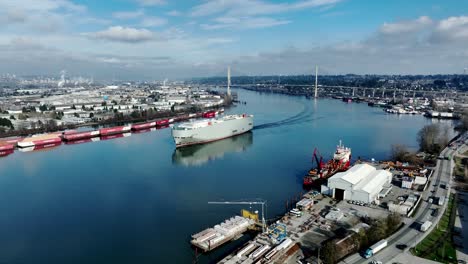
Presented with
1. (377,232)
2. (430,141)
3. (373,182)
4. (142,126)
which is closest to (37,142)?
(142,126)

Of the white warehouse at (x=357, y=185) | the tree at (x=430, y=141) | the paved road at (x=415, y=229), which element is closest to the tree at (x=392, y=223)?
the paved road at (x=415, y=229)

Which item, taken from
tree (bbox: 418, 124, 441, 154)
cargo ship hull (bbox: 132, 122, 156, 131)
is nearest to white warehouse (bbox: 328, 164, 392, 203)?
tree (bbox: 418, 124, 441, 154)

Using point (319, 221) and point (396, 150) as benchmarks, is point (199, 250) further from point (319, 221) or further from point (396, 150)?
point (396, 150)

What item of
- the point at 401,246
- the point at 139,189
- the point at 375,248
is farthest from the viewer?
the point at 139,189

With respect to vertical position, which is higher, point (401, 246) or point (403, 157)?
point (403, 157)

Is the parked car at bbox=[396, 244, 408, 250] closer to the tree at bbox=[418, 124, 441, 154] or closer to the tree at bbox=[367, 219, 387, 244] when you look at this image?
the tree at bbox=[367, 219, 387, 244]

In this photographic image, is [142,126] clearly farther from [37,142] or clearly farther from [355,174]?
[355,174]
